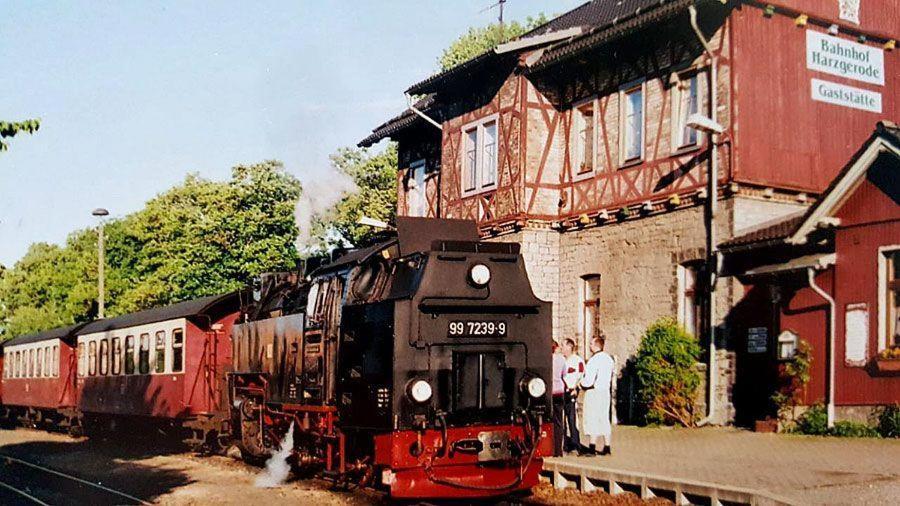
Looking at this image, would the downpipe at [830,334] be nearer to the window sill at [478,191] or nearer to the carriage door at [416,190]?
the window sill at [478,191]

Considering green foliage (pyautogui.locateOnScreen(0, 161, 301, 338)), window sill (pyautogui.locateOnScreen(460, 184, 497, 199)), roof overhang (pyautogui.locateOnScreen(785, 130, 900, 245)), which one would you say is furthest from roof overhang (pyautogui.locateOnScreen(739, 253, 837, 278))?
green foliage (pyautogui.locateOnScreen(0, 161, 301, 338))

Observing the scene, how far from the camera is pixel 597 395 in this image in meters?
13.0

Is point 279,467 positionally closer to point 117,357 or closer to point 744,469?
point 744,469

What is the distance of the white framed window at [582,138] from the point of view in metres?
20.9

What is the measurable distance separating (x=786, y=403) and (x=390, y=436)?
8103mm

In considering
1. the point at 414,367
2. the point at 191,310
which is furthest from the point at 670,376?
the point at 191,310

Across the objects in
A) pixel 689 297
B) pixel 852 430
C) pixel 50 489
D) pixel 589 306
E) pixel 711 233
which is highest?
pixel 711 233

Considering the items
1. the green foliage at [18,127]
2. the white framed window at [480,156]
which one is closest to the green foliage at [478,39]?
the white framed window at [480,156]

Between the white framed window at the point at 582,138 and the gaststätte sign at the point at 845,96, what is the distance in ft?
15.3

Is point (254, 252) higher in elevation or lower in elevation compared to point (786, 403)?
higher

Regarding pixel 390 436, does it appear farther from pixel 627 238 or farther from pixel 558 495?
pixel 627 238

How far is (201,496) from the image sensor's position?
12.0m

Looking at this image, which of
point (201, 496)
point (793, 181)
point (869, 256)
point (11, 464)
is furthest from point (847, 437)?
point (11, 464)

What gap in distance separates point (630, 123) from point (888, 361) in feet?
25.1
